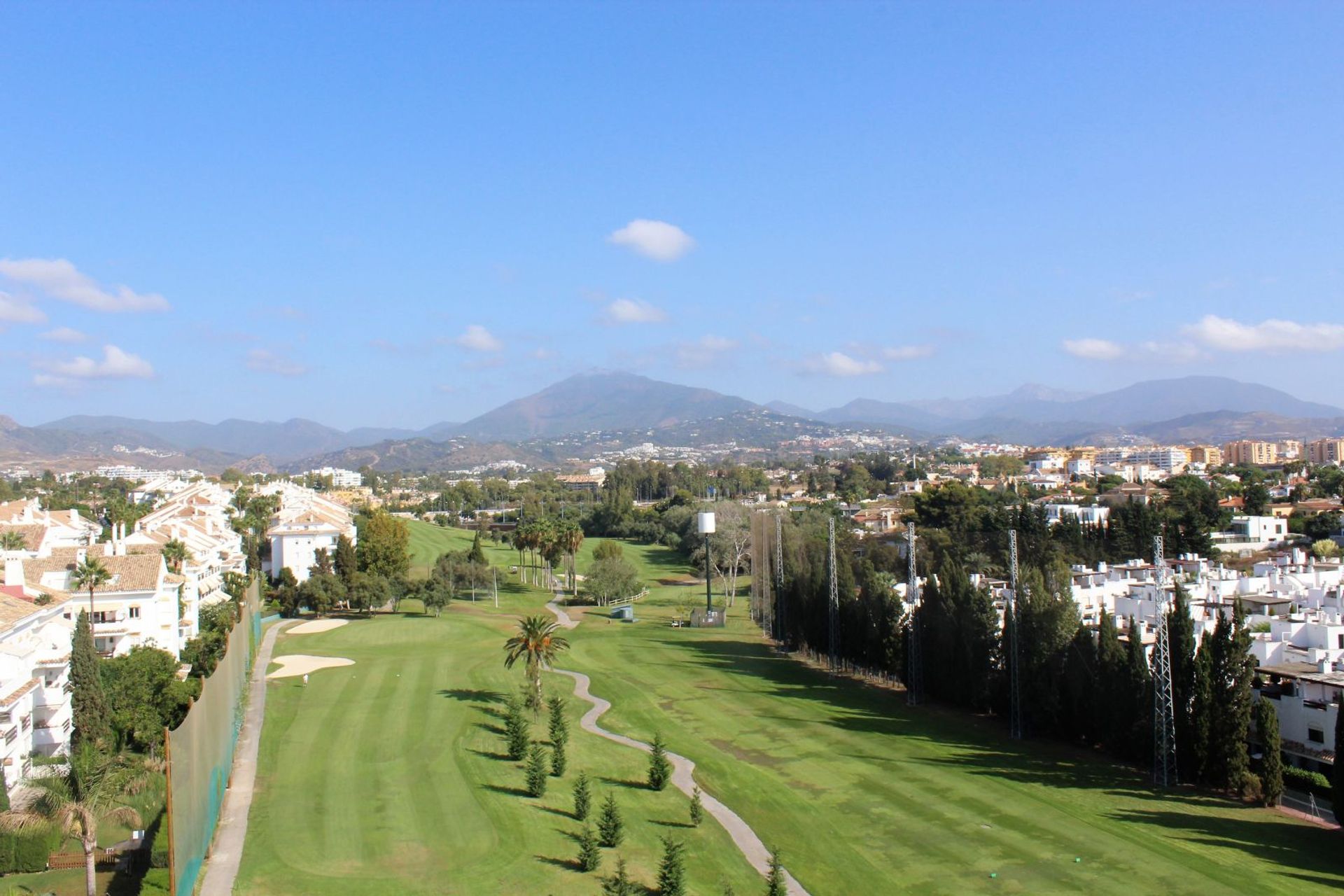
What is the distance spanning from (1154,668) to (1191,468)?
7084 inches

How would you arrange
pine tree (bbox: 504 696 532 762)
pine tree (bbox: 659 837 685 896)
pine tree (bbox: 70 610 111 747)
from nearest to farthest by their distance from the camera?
pine tree (bbox: 659 837 685 896) → pine tree (bbox: 504 696 532 762) → pine tree (bbox: 70 610 111 747)

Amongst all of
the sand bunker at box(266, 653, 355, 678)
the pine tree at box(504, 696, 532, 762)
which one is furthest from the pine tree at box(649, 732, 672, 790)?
the sand bunker at box(266, 653, 355, 678)

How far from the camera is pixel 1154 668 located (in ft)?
101

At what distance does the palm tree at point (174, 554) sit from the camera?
57.1m

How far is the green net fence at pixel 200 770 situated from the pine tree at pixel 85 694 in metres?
5.37

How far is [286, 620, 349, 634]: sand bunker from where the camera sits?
5497 cm

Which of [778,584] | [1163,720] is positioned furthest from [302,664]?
[1163,720]

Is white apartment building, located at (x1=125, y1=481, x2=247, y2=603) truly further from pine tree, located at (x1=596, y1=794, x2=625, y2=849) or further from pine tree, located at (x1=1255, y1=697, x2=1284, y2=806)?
pine tree, located at (x1=1255, y1=697, x2=1284, y2=806)

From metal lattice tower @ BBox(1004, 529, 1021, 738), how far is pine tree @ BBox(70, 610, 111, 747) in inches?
1172

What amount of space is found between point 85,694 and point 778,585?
32.7 m

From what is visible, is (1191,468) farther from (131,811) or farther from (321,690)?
(131,811)

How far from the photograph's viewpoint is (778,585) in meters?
55.3

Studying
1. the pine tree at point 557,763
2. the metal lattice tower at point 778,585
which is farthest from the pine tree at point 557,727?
the metal lattice tower at point 778,585

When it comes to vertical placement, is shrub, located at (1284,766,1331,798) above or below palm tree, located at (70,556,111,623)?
below
